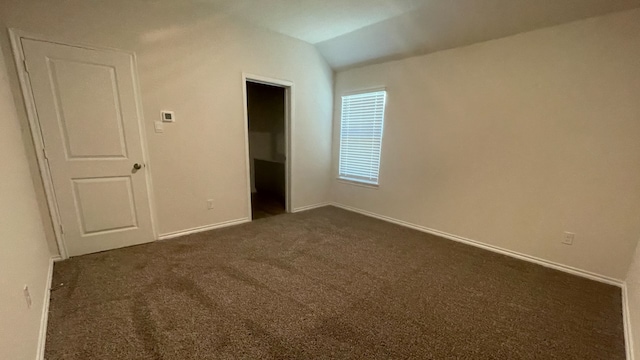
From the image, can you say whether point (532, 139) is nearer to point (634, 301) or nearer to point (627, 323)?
point (634, 301)

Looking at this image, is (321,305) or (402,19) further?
(402,19)

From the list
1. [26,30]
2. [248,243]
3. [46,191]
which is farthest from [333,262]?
[26,30]

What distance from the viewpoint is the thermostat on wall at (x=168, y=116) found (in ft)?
9.27

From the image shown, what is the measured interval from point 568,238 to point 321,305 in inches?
100

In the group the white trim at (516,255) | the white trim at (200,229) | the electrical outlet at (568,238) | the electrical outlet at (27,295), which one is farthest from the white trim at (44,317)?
the electrical outlet at (568,238)

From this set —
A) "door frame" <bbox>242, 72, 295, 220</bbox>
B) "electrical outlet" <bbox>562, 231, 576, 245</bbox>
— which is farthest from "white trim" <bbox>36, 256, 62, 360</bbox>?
"electrical outlet" <bbox>562, 231, 576, 245</bbox>

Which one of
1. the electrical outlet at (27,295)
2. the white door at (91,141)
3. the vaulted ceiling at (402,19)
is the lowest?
the electrical outlet at (27,295)

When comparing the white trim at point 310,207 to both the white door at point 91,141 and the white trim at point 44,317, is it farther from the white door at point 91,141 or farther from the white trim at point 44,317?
the white trim at point 44,317

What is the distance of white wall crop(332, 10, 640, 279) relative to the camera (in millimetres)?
2178

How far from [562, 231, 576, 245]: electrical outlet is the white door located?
4.47 metres

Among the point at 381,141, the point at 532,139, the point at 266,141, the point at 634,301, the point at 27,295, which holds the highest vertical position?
the point at 532,139

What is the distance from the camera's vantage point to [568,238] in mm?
2479

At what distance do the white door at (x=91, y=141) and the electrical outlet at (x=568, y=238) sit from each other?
4467 mm

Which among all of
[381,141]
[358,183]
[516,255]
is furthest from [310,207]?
[516,255]
